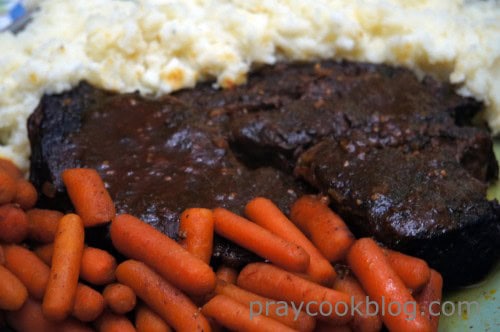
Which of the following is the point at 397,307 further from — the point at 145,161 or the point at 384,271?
the point at 145,161

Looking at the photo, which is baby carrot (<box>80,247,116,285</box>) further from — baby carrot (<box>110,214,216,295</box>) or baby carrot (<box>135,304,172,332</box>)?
baby carrot (<box>135,304,172,332</box>)

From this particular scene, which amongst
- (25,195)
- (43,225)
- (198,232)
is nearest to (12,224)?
(43,225)

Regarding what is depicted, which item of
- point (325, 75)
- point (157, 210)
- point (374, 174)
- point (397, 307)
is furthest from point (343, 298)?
point (325, 75)

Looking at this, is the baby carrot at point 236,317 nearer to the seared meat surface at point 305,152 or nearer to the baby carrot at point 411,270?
the seared meat surface at point 305,152

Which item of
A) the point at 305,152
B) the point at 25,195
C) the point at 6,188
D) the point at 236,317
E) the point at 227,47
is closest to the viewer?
the point at 236,317

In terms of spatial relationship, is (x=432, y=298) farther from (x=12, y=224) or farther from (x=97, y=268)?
(x=12, y=224)

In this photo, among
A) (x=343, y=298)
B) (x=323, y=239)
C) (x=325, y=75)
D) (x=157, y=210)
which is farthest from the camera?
(x=325, y=75)
